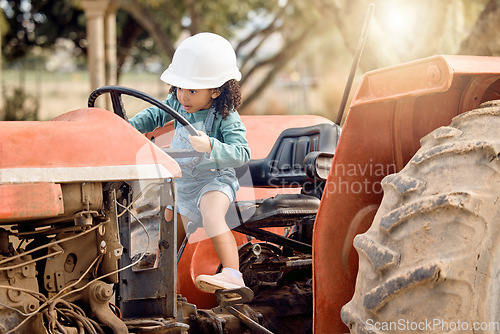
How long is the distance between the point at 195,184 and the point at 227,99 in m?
0.36

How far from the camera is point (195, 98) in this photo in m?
2.70

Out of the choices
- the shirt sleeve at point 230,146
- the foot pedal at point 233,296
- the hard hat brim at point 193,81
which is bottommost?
the foot pedal at point 233,296

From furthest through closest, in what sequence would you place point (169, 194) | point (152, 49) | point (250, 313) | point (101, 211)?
point (152, 49), point (250, 313), point (169, 194), point (101, 211)

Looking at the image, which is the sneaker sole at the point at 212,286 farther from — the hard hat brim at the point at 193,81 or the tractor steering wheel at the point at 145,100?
the hard hat brim at the point at 193,81

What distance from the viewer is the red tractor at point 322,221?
5.91 feet

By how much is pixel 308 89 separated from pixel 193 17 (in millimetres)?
10359

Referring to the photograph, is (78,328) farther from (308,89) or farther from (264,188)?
(308,89)

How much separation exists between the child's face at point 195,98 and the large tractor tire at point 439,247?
100cm

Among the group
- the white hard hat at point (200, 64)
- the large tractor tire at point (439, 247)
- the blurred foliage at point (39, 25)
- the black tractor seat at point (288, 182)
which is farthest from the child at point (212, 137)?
the blurred foliage at point (39, 25)

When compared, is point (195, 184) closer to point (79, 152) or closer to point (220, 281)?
point (220, 281)

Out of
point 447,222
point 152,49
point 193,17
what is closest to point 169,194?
point 447,222

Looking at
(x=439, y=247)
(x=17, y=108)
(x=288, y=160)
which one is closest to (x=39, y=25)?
(x=17, y=108)

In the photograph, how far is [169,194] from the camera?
2.33m

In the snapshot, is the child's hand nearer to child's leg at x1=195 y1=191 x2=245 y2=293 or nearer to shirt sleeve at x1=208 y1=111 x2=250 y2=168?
shirt sleeve at x1=208 y1=111 x2=250 y2=168
